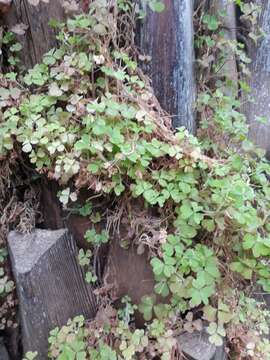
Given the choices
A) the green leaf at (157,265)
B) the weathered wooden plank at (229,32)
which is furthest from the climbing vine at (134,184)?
the weathered wooden plank at (229,32)

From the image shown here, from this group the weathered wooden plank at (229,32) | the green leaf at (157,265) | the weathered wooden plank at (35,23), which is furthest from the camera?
the weathered wooden plank at (229,32)

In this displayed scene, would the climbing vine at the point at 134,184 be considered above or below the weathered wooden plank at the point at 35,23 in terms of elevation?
below

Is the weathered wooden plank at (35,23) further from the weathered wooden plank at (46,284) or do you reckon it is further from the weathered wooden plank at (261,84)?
the weathered wooden plank at (261,84)

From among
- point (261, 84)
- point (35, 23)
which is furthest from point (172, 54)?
point (261, 84)

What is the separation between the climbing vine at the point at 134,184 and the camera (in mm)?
1211

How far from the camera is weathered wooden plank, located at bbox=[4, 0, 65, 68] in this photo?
130 cm

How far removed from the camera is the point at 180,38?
1351mm

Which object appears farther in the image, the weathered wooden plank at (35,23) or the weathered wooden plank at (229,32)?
the weathered wooden plank at (229,32)

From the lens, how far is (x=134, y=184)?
125 cm

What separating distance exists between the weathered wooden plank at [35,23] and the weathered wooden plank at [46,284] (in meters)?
0.71

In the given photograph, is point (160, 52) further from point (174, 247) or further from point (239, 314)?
point (239, 314)

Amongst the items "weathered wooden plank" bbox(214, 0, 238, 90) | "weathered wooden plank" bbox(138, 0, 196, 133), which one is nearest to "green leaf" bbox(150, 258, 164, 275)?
"weathered wooden plank" bbox(138, 0, 196, 133)

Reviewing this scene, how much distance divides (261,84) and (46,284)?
4.88 feet

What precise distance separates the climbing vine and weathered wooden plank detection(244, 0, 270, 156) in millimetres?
631
